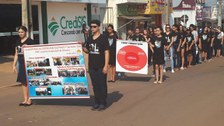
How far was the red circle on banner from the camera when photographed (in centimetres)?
1241

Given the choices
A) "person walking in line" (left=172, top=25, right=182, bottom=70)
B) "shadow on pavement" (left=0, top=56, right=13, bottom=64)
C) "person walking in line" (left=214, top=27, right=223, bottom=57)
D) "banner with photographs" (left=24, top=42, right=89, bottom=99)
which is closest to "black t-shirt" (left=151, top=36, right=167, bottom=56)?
"person walking in line" (left=172, top=25, right=182, bottom=70)

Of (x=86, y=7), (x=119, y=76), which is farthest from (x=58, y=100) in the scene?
(x=86, y=7)

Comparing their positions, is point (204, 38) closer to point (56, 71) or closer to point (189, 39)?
point (189, 39)

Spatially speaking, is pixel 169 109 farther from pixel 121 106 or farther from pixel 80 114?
pixel 80 114

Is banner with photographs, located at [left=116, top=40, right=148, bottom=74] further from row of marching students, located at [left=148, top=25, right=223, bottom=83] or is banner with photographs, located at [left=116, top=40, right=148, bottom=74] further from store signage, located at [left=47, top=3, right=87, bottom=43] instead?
store signage, located at [left=47, top=3, right=87, bottom=43]

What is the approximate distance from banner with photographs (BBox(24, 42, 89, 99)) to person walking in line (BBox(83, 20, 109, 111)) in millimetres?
187

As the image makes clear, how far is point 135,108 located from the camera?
27.6 feet

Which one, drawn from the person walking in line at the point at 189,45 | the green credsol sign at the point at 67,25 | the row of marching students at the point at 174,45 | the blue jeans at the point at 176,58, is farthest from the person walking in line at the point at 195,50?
the green credsol sign at the point at 67,25

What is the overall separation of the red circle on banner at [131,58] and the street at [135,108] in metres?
0.72

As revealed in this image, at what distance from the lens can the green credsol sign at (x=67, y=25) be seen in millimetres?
22611

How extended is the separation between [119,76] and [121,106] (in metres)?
5.17

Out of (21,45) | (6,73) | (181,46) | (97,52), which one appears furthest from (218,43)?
(21,45)

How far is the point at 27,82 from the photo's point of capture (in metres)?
8.86

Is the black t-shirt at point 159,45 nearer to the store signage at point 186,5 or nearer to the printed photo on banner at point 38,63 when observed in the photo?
the printed photo on banner at point 38,63
